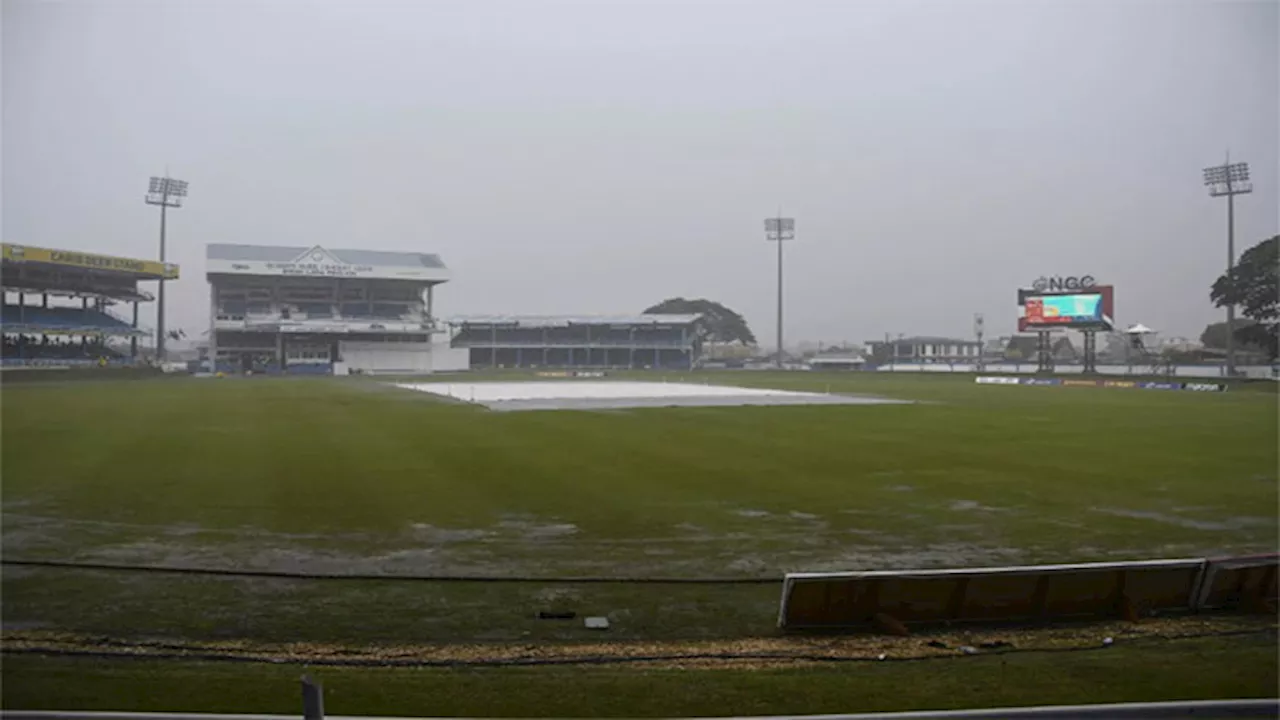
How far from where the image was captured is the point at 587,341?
10562cm

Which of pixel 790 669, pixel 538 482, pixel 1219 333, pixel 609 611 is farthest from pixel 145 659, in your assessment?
pixel 1219 333

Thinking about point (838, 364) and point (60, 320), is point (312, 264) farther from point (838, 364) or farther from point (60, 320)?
point (838, 364)

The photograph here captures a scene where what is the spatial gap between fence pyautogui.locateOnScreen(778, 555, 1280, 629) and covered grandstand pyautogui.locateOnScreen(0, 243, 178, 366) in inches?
2346

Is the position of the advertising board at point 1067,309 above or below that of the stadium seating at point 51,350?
above

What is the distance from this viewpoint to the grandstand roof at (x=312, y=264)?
88938 millimetres

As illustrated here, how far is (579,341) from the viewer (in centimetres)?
10688

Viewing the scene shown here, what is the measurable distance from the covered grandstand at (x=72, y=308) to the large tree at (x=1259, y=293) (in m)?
75.5

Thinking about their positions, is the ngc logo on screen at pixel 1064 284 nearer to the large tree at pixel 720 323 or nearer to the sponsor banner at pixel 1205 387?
the sponsor banner at pixel 1205 387

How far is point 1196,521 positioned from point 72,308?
7604cm

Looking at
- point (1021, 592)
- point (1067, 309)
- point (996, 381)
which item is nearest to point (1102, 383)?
point (996, 381)

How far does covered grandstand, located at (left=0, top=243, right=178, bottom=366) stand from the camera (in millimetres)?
59969

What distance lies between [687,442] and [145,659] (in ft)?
54.4

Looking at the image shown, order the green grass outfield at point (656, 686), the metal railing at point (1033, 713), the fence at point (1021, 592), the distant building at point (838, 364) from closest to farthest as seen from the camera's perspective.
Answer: the metal railing at point (1033, 713), the green grass outfield at point (656, 686), the fence at point (1021, 592), the distant building at point (838, 364)

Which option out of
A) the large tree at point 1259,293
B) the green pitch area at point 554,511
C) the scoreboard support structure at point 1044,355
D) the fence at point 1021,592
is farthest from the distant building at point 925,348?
Answer: the fence at point 1021,592
